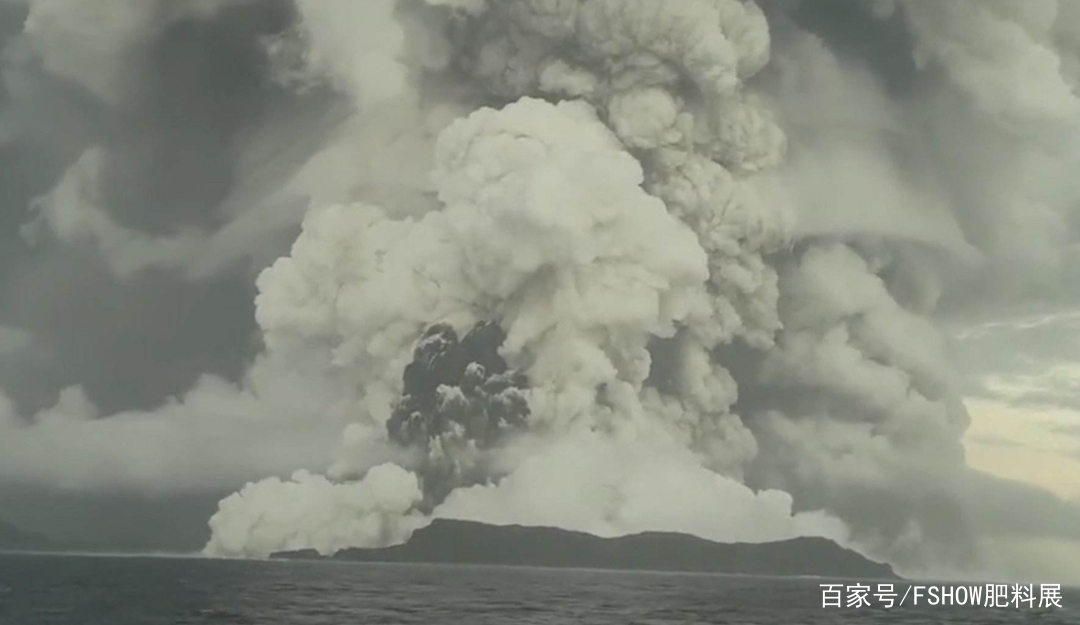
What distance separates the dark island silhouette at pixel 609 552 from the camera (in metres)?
32.1

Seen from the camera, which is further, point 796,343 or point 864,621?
point 796,343

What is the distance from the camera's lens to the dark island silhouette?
32.1 metres

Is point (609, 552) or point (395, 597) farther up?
point (609, 552)

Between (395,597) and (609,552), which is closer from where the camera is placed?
(395,597)

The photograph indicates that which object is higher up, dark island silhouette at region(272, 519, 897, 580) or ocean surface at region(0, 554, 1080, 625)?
dark island silhouette at region(272, 519, 897, 580)

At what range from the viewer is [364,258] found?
33844mm

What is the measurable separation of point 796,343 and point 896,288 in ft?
10.2

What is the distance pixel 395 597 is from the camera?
3028 centimetres

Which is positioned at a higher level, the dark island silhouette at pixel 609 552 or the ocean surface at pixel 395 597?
the dark island silhouette at pixel 609 552

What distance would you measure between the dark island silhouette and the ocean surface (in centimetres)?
42

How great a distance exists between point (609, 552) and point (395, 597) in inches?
219

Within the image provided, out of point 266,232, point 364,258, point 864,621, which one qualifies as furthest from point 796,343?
point 266,232

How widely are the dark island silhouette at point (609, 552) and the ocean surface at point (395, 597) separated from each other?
0.42 m

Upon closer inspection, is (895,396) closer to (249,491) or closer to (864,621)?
(864,621)
